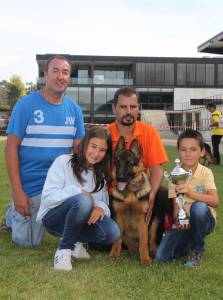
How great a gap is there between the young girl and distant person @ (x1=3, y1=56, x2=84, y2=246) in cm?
68

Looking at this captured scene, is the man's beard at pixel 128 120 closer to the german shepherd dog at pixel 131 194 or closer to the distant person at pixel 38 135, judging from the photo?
the german shepherd dog at pixel 131 194

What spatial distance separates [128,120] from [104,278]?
5.78 feet

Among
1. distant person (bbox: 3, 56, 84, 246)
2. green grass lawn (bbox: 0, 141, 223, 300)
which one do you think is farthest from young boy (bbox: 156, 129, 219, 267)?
distant person (bbox: 3, 56, 84, 246)

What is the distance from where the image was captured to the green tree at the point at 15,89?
8744 cm

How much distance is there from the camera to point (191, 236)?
16.3 ft

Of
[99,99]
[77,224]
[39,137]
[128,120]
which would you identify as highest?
[99,99]

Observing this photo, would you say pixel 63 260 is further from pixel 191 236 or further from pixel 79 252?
pixel 191 236

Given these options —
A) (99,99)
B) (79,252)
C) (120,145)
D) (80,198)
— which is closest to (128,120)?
(120,145)

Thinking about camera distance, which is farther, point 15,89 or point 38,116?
Result: point 15,89

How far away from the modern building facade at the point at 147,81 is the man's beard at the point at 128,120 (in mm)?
61482

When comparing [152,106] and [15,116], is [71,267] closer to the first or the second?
[15,116]

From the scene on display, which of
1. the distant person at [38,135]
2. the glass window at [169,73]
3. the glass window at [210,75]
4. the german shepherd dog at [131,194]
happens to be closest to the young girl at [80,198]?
the german shepherd dog at [131,194]

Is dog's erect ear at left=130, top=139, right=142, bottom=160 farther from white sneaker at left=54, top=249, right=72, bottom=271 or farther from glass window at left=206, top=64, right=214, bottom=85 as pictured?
glass window at left=206, top=64, right=214, bottom=85

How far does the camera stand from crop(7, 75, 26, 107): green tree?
87438 mm
